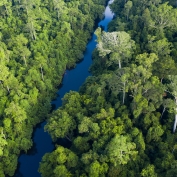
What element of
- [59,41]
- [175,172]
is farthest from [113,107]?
[59,41]

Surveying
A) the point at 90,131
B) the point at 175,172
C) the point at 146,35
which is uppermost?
the point at 146,35

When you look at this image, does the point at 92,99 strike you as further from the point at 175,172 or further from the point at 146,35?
the point at 146,35

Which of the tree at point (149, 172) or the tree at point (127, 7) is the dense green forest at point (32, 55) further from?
the tree at point (149, 172)

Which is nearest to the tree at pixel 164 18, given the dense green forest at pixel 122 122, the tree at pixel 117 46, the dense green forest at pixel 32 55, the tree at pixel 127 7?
the dense green forest at pixel 122 122

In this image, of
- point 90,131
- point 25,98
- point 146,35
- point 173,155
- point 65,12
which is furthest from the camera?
point 65,12

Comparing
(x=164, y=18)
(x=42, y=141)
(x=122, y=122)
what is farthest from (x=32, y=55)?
(x=164, y=18)

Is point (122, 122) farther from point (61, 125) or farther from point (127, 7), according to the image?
point (127, 7)

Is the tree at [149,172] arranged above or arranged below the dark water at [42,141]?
below
